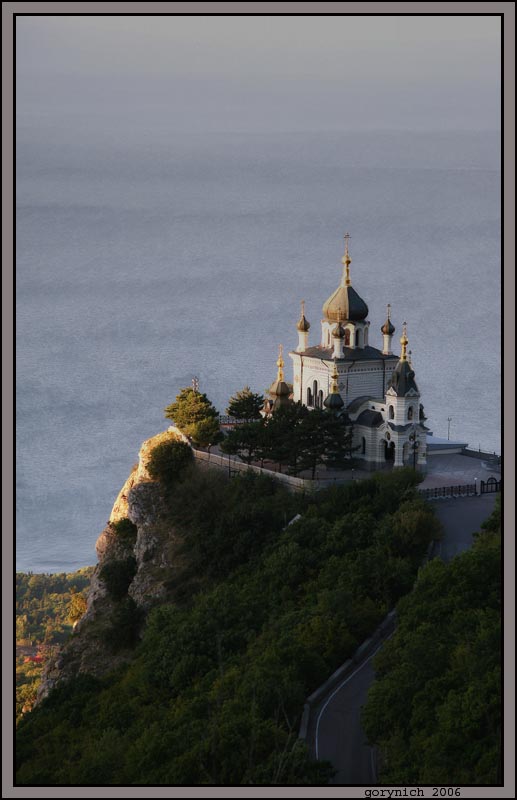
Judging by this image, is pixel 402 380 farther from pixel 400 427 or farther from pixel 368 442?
pixel 368 442

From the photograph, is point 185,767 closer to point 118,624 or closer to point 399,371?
point 118,624

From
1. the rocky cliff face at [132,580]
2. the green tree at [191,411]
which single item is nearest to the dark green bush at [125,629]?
the rocky cliff face at [132,580]

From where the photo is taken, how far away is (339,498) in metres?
26.5

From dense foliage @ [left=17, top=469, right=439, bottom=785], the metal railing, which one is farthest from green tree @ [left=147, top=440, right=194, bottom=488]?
the metal railing

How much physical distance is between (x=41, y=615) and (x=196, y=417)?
45.1 feet

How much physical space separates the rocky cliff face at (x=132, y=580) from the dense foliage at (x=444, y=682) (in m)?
8.83

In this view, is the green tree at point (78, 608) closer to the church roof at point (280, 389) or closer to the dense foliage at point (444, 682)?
the church roof at point (280, 389)

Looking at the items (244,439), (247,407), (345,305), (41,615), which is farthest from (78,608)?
(345,305)

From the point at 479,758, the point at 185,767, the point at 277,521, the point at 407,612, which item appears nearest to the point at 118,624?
the point at 277,521

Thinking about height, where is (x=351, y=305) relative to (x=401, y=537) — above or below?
above

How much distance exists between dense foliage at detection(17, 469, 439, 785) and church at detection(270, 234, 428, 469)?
2.30 metres

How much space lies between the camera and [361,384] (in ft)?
98.9

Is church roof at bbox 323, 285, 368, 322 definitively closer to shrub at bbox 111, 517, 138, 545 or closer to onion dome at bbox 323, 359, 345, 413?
onion dome at bbox 323, 359, 345, 413
